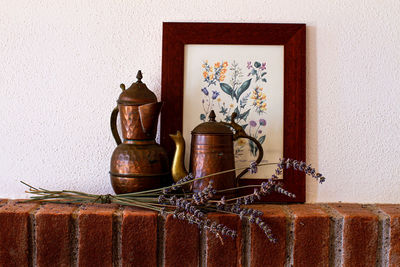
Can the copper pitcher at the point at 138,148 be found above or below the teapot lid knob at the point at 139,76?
below

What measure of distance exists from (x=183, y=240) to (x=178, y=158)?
0.22 m

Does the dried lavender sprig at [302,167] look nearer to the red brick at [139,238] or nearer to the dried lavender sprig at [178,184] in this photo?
the dried lavender sprig at [178,184]

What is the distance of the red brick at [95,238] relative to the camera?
980 mm

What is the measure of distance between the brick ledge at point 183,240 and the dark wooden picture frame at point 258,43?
0.18 metres

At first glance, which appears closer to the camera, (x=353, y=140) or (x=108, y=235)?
(x=108, y=235)

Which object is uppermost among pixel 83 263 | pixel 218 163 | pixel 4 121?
pixel 4 121

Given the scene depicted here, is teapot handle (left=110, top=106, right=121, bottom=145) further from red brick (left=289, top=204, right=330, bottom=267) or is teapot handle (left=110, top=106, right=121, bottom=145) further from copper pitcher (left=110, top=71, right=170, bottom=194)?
red brick (left=289, top=204, right=330, bottom=267)

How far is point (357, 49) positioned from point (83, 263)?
977mm

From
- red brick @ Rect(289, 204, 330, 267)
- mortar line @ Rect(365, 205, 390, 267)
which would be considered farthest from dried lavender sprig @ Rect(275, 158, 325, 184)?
mortar line @ Rect(365, 205, 390, 267)

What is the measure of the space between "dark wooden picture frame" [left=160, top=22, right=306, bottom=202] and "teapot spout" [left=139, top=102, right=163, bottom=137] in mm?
96

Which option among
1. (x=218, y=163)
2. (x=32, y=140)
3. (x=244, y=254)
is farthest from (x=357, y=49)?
(x=32, y=140)

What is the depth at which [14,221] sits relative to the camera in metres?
0.99

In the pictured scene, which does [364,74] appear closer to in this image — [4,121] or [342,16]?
[342,16]

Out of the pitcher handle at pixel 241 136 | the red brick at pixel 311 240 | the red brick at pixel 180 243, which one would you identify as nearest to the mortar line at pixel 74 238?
the red brick at pixel 180 243
